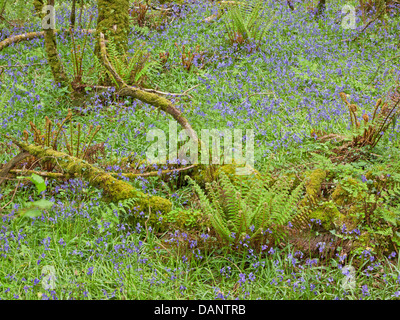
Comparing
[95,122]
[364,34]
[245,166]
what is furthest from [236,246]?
[364,34]

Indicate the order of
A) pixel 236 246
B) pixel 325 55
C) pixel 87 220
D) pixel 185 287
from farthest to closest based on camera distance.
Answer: pixel 325 55 → pixel 87 220 → pixel 236 246 → pixel 185 287

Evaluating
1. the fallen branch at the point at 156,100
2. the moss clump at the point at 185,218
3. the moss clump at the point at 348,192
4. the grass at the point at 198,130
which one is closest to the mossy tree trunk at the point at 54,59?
the grass at the point at 198,130

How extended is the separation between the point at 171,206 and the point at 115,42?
3441mm

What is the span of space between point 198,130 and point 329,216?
1.87 metres

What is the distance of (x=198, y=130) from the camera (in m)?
4.58

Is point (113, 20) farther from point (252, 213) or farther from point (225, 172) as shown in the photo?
point (252, 213)

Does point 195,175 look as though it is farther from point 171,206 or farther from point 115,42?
point 115,42

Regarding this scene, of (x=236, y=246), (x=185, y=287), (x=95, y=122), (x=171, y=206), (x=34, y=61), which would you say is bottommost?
(x=185, y=287)

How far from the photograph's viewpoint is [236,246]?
3.08 m

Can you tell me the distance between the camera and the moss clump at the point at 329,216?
315cm

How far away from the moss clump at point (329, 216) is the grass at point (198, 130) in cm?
25

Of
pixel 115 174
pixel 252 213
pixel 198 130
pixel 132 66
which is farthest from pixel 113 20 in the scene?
pixel 252 213

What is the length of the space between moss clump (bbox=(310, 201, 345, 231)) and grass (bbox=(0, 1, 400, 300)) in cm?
25

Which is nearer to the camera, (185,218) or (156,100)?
(185,218)
